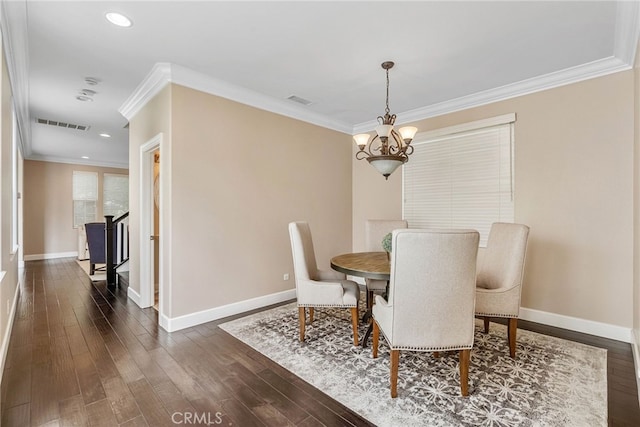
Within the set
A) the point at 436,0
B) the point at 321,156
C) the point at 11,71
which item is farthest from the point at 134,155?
the point at 436,0

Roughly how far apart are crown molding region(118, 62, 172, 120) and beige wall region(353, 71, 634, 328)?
3.75m

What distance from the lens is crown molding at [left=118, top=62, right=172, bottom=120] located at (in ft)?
9.90

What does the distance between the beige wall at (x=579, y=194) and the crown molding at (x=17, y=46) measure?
451 cm

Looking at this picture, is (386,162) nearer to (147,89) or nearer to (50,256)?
(147,89)

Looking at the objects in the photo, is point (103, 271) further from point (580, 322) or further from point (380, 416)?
point (580, 322)

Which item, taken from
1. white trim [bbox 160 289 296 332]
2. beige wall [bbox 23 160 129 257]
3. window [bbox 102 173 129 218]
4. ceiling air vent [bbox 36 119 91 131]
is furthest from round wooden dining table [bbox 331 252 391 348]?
beige wall [bbox 23 160 129 257]

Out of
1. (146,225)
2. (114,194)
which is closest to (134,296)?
(146,225)

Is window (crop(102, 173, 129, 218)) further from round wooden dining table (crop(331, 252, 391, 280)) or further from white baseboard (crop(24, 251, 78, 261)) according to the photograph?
round wooden dining table (crop(331, 252, 391, 280))

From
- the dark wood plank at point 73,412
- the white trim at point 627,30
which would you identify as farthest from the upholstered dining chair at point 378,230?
the dark wood plank at point 73,412

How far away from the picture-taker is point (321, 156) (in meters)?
4.65

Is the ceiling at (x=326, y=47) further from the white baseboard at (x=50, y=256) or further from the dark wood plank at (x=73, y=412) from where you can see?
the white baseboard at (x=50, y=256)

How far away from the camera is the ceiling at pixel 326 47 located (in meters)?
2.17

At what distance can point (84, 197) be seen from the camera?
26.8ft

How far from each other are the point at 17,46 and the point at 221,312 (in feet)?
9.90
